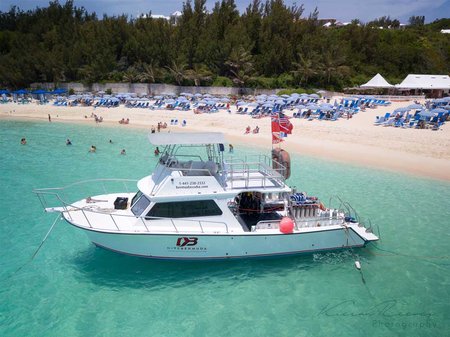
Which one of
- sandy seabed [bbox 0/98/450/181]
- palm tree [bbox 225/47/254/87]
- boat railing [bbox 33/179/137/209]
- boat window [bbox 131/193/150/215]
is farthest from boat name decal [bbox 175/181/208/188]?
palm tree [bbox 225/47/254/87]

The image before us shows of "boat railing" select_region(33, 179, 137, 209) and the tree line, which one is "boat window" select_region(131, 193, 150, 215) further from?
the tree line

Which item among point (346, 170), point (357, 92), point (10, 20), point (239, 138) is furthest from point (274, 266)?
point (10, 20)

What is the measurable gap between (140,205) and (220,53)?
5433 centimetres

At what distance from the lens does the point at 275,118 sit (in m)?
12.9

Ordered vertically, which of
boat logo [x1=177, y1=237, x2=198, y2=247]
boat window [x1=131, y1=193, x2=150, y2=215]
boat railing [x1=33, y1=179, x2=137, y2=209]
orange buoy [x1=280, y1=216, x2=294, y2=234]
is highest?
boat window [x1=131, y1=193, x2=150, y2=215]

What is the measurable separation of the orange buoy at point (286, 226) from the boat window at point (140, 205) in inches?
156

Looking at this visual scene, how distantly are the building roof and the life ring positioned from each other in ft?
178

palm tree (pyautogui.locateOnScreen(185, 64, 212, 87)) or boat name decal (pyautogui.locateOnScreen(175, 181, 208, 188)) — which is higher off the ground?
palm tree (pyautogui.locateOnScreen(185, 64, 212, 87))

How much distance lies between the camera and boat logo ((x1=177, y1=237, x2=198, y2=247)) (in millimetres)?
10715

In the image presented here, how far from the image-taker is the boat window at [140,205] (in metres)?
11.3

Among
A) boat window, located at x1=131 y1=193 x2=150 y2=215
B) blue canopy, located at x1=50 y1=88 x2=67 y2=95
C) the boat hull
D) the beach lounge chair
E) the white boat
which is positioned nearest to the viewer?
the boat hull

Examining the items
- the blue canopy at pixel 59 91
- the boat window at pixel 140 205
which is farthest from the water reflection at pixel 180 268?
the blue canopy at pixel 59 91
